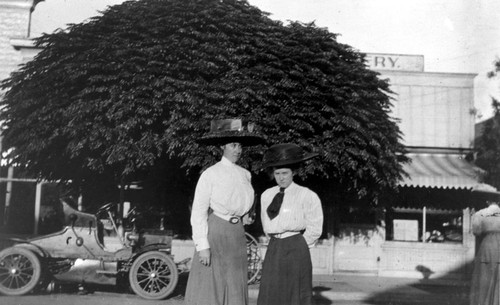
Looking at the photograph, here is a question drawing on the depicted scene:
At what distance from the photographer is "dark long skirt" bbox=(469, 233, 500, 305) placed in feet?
24.5

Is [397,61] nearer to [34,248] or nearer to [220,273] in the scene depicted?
[34,248]

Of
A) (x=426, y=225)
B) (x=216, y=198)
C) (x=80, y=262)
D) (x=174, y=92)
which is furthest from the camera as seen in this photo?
(x=426, y=225)

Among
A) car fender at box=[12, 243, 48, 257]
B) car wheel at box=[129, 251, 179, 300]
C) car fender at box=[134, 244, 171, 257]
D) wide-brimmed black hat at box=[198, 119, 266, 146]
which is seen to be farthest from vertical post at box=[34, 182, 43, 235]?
wide-brimmed black hat at box=[198, 119, 266, 146]

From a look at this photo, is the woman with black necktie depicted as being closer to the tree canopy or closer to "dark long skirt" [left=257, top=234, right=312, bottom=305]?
"dark long skirt" [left=257, top=234, right=312, bottom=305]

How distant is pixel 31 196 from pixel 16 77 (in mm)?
5256

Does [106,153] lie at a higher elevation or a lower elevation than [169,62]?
lower

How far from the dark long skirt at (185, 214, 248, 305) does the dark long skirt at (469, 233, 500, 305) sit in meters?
4.06

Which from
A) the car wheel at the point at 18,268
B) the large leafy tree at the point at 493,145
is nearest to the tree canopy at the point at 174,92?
the car wheel at the point at 18,268

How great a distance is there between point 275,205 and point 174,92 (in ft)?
19.2

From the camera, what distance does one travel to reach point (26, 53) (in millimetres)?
16641

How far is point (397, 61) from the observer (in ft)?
63.2

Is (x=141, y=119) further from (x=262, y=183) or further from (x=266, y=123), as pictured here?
(x=262, y=183)

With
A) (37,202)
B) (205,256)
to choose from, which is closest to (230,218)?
(205,256)

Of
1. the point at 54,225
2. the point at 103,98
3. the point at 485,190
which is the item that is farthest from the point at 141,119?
the point at 54,225
